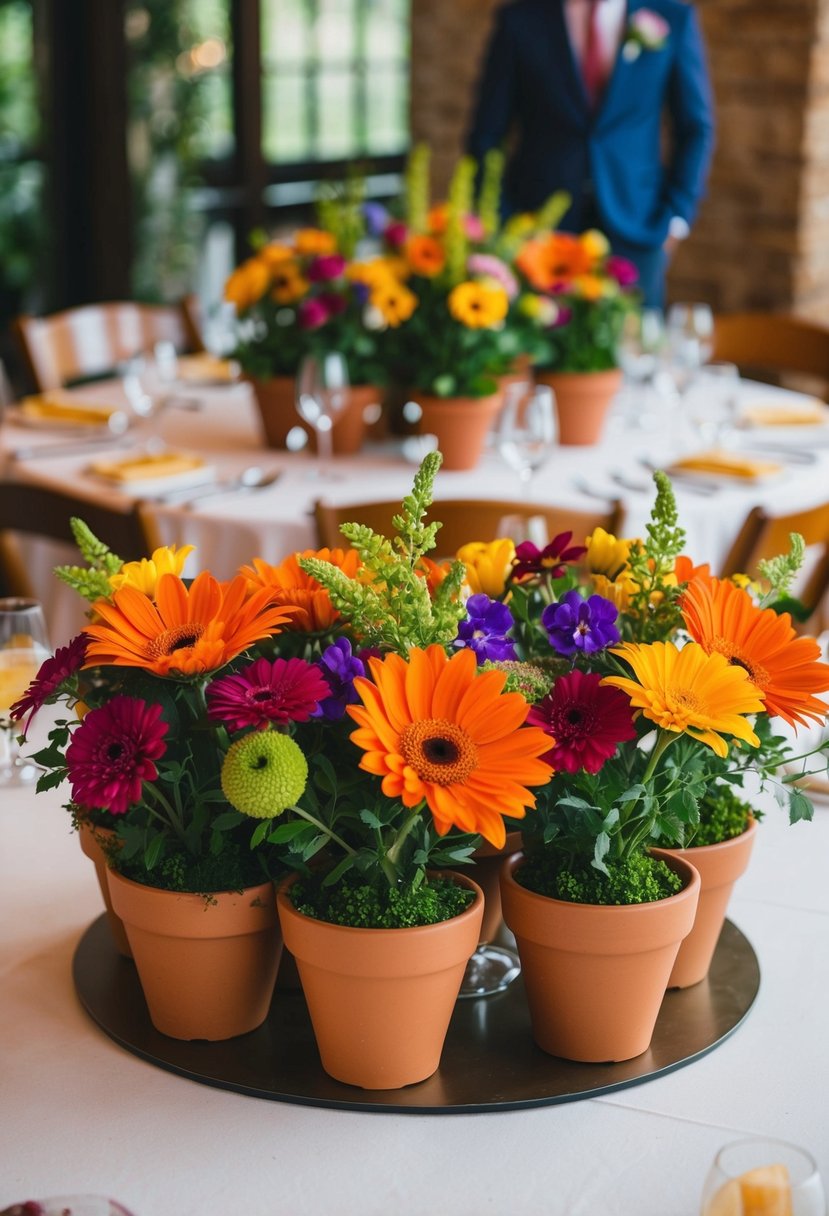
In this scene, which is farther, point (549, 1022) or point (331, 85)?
point (331, 85)

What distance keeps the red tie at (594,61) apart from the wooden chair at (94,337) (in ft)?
4.86

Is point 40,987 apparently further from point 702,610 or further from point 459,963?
point 702,610

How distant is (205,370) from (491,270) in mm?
1149

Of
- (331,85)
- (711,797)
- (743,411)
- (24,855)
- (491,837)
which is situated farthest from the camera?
(331,85)

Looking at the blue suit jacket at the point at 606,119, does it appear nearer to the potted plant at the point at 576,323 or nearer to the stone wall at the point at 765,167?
the stone wall at the point at 765,167

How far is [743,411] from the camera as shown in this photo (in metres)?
3.29

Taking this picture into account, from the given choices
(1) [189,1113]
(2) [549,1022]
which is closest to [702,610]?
(2) [549,1022]

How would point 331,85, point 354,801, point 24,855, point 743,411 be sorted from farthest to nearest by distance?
point 331,85 < point 743,411 < point 24,855 < point 354,801

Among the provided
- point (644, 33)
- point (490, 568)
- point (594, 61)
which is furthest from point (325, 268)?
point (594, 61)

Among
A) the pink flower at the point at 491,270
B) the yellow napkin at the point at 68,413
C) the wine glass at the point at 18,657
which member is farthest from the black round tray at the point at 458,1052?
the yellow napkin at the point at 68,413

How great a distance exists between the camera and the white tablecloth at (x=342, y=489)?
2.48 metres

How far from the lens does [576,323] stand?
2.91 m

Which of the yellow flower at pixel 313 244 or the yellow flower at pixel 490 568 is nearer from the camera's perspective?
the yellow flower at pixel 490 568

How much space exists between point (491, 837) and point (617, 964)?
19 centimetres
